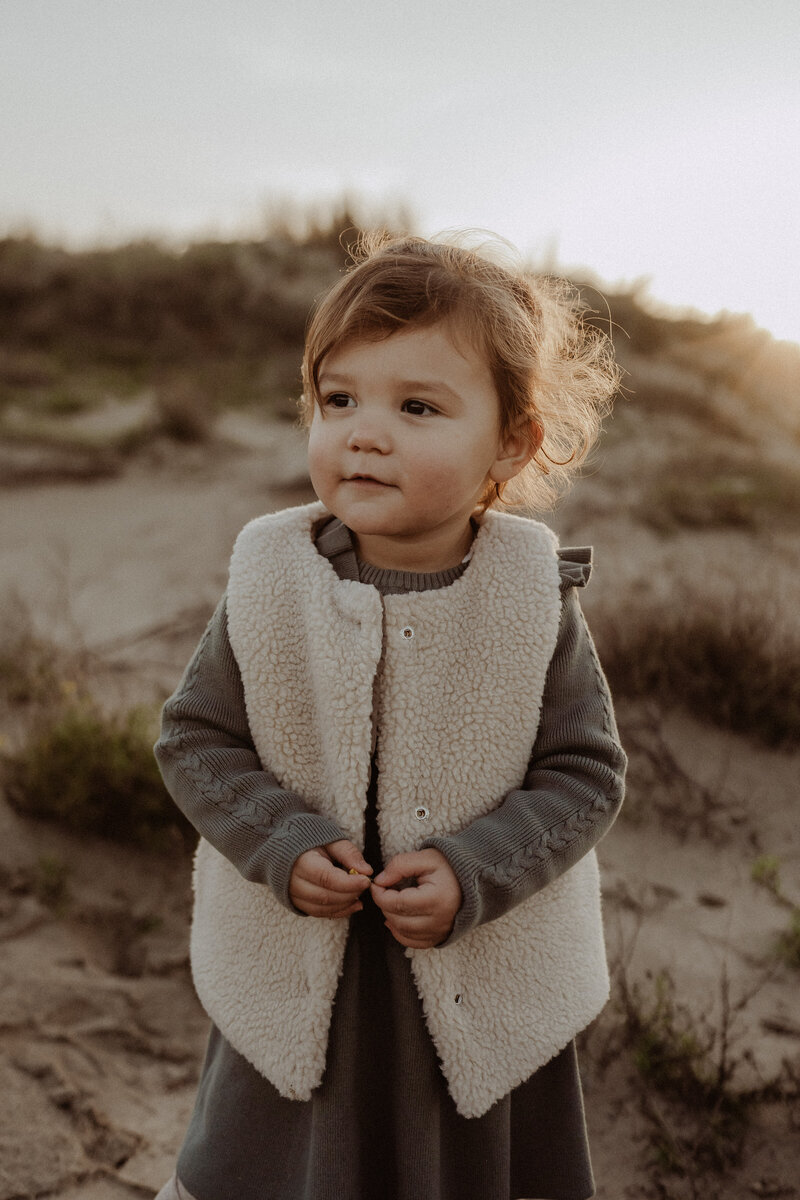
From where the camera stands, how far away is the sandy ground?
6.31 feet

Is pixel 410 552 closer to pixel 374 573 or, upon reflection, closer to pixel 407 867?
pixel 374 573

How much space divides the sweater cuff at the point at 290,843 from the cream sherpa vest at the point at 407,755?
2.0 inches

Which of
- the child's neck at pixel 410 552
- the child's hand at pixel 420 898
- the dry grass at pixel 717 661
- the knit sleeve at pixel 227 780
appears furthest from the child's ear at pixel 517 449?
the dry grass at pixel 717 661

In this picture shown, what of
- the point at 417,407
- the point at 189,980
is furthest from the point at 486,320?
the point at 189,980

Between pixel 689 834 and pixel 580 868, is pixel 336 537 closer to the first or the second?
pixel 580 868

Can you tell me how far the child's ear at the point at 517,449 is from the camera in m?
1.35

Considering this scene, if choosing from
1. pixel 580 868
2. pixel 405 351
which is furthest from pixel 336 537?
pixel 580 868

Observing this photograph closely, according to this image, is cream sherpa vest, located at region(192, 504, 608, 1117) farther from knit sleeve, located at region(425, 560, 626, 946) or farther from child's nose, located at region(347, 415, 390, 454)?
child's nose, located at region(347, 415, 390, 454)

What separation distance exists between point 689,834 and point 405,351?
244cm

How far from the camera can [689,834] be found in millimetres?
3090

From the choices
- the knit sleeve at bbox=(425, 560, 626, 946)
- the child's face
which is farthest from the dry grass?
the child's face

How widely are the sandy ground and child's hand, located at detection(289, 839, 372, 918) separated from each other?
1.14m

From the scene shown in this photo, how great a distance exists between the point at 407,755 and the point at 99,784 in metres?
→ 1.82

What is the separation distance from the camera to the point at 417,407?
1223mm
